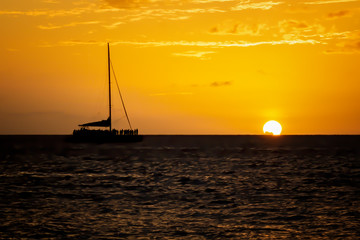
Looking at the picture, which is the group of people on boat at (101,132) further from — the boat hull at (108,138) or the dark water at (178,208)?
the dark water at (178,208)

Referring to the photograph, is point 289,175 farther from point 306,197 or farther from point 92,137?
point 92,137

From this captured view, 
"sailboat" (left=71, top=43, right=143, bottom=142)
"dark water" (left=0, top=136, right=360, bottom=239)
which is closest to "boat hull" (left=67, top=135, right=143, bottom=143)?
"sailboat" (left=71, top=43, right=143, bottom=142)

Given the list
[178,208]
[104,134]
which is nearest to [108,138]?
[104,134]

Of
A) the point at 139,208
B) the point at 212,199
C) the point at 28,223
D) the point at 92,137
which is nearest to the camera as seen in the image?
the point at 28,223

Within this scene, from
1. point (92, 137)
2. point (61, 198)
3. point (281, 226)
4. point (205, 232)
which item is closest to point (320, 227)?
point (281, 226)

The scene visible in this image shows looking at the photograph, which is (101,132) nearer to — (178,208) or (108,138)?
(108,138)

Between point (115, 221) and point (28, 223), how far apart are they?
459 cm

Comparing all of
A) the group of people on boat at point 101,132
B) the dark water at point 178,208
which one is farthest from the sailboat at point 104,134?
the dark water at point 178,208

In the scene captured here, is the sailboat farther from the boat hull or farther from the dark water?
the dark water

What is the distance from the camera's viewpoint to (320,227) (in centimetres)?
2550

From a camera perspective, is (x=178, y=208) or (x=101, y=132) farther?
(x=101, y=132)

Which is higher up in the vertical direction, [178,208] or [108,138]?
[108,138]

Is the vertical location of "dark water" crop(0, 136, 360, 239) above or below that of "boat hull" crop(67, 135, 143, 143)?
below

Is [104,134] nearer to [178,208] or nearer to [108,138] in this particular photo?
[108,138]
